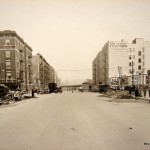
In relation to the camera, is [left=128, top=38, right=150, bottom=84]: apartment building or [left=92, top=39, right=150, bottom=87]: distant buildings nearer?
[left=92, top=39, right=150, bottom=87]: distant buildings

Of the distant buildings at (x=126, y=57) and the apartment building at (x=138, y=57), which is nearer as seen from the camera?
the distant buildings at (x=126, y=57)

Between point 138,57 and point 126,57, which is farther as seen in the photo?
point 138,57

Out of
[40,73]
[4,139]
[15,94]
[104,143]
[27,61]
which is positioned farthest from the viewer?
[40,73]

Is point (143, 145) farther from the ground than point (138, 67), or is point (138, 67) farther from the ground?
point (138, 67)

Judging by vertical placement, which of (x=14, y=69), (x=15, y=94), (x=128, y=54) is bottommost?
(x=15, y=94)

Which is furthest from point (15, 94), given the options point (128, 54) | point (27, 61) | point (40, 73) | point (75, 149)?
point (40, 73)

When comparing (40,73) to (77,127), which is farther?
(40,73)

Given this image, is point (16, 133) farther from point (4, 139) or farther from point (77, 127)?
point (77, 127)

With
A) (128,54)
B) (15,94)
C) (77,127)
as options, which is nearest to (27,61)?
(128,54)

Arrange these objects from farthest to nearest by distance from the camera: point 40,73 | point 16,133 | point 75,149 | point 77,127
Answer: point 40,73 < point 77,127 < point 16,133 < point 75,149

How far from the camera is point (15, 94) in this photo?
34250mm

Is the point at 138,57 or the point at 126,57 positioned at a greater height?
the point at 138,57

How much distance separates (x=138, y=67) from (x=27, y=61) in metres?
40.8

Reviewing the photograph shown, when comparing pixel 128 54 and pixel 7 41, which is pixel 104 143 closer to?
pixel 7 41
